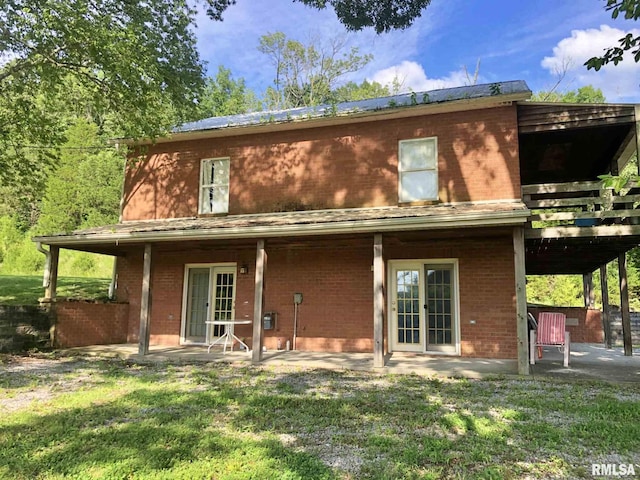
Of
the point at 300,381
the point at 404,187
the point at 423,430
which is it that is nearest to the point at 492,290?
the point at 404,187

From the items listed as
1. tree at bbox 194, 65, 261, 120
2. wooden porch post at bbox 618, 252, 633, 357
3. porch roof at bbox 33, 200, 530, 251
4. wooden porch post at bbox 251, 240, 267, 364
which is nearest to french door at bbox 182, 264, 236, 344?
porch roof at bbox 33, 200, 530, 251

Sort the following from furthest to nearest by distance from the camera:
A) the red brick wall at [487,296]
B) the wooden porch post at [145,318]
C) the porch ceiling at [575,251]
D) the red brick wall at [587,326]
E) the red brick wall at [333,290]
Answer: the red brick wall at [587,326], the wooden porch post at [145,318], the red brick wall at [333,290], the red brick wall at [487,296], the porch ceiling at [575,251]

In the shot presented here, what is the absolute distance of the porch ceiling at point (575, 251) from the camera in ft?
29.4

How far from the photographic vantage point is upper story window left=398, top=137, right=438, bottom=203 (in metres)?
9.97

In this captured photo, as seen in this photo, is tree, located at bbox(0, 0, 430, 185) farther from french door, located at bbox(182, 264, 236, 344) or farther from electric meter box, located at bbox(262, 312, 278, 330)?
electric meter box, located at bbox(262, 312, 278, 330)

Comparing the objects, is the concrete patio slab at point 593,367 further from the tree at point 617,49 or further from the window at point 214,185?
the window at point 214,185

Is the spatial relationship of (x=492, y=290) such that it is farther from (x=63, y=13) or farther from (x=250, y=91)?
(x=250, y=91)

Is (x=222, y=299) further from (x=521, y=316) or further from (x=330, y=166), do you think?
(x=521, y=316)

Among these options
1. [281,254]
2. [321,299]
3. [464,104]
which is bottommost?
[321,299]

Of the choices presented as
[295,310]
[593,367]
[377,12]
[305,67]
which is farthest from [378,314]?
[305,67]

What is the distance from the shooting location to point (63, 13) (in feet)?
30.7

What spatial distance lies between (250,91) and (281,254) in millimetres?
27628

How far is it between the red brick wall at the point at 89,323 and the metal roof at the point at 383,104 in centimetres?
512

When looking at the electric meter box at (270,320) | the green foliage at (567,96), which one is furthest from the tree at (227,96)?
the electric meter box at (270,320)
